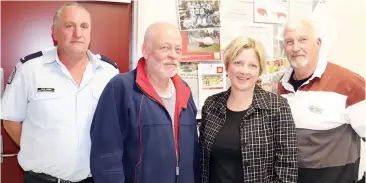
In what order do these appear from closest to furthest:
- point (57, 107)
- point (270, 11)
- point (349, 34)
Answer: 1. point (57, 107)
2. point (270, 11)
3. point (349, 34)

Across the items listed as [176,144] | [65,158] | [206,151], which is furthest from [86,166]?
[206,151]

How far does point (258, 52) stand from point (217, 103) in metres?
0.30

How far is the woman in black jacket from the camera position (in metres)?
1.45

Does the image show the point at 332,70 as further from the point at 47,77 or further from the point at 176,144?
the point at 47,77

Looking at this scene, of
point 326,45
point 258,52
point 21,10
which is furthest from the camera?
point 326,45

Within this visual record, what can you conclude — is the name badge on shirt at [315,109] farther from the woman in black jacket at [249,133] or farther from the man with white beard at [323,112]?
the woman in black jacket at [249,133]

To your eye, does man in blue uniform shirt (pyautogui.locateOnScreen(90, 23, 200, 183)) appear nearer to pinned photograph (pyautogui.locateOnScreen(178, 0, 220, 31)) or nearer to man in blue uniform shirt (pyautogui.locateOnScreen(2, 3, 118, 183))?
man in blue uniform shirt (pyautogui.locateOnScreen(2, 3, 118, 183))

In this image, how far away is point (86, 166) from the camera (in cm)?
161

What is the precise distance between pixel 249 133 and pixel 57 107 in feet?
2.96

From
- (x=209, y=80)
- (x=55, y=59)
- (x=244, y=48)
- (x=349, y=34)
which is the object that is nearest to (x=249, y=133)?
(x=244, y=48)

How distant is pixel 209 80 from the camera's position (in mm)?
2227

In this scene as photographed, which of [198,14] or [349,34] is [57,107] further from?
[349,34]

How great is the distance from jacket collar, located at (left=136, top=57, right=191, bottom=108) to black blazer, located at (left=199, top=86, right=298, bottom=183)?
22 cm

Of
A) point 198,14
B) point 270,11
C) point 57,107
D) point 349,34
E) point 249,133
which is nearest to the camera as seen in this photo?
point 249,133
